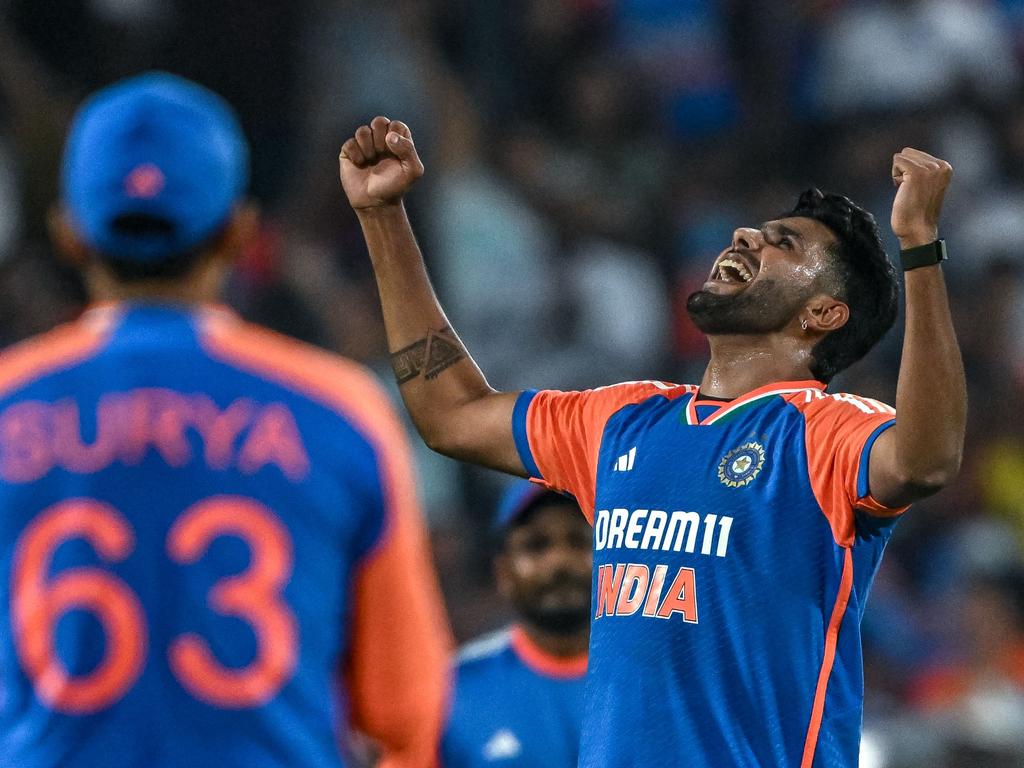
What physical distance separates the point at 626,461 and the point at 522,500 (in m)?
1.60

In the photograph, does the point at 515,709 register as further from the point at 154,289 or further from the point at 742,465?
the point at 154,289

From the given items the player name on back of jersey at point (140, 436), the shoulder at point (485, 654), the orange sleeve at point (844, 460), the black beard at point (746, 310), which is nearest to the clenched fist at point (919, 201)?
the orange sleeve at point (844, 460)

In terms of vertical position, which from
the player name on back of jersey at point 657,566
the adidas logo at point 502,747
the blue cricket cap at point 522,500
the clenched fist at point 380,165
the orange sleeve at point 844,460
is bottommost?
the adidas logo at point 502,747

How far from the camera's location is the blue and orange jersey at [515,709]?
564cm

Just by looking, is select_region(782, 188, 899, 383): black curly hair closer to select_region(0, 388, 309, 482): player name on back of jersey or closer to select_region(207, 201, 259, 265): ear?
select_region(207, 201, 259, 265): ear

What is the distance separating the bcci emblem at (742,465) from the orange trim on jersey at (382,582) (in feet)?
3.84

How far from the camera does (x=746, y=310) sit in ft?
14.6

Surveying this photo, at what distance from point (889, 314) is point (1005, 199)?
21.6 feet

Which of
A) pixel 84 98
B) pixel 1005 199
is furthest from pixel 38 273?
pixel 1005 199

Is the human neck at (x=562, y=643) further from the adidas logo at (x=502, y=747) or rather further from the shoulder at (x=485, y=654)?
the adidas logo at (x=502, y=747)

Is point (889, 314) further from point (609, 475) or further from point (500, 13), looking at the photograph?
point (500, 13)

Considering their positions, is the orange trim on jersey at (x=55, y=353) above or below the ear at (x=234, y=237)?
below

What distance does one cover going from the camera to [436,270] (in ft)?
33.7

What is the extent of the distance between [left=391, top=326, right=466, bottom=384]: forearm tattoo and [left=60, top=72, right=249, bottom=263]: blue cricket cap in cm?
155
